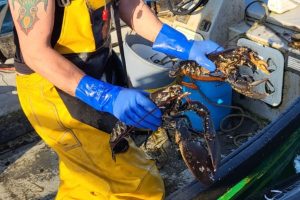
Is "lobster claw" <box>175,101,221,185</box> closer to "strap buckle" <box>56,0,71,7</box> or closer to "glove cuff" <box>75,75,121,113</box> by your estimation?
"glove cuff" <box>75,75,121,113</box>

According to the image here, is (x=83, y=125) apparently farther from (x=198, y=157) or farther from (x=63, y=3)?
(x=198, y=157)

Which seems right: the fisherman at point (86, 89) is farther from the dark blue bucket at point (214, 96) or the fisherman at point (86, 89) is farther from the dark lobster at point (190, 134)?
the dark blue bucket at point (214, 96)

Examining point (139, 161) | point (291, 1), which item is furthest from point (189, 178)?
point (291, 1)

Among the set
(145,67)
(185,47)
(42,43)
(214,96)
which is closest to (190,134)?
(185,47)

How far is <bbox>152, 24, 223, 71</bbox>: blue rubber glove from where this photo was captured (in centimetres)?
315

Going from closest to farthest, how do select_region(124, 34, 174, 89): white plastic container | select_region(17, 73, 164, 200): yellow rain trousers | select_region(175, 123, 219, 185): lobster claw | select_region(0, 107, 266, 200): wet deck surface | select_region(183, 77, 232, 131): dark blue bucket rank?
1. select_region(175, 123, 219, 185): lobster claw
2. select_region(17, 73, 164, 200): yellow rain trousers
3. select_region(0, 107, 266, 200): wet deck surface
4. select_region(183, 77, 232, 131): dark blue bucket
5. select_region(124, 34, 174, 89): white plastic container

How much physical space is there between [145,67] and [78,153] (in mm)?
1541

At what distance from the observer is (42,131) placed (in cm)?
330

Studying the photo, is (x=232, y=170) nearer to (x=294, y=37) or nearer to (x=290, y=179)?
(x=290, y=179)

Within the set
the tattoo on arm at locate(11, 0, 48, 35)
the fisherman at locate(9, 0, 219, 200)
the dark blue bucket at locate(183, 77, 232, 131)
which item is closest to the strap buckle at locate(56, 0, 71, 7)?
the fisherman at locate(9, 0, 219, 200)

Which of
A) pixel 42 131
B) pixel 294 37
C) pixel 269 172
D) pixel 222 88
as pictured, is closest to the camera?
pixel 269 172

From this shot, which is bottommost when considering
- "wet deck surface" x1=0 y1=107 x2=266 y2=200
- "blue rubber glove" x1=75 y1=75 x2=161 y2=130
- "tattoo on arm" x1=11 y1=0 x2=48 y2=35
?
"wet deck surface" x1=0 y1=107 x2=266 y2=200

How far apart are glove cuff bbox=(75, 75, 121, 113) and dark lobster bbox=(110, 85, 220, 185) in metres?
0.18

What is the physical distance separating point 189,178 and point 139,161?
711mm
